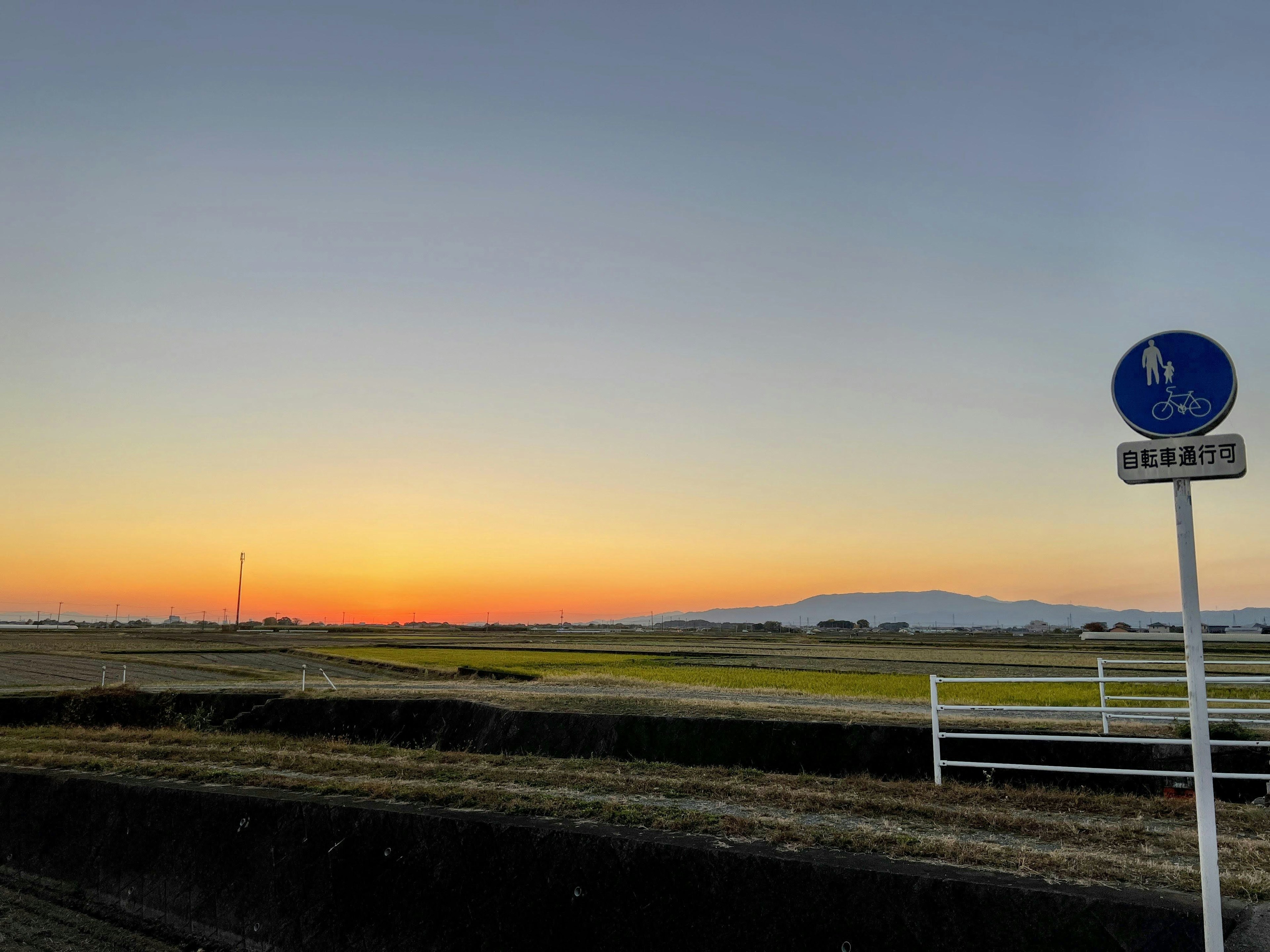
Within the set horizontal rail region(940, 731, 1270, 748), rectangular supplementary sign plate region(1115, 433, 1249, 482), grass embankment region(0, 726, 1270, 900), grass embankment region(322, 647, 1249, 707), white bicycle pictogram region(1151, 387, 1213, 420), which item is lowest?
grass embankment region(322, 647, 1249, 707)

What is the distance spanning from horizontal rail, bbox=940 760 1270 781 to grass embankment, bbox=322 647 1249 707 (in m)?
8.25

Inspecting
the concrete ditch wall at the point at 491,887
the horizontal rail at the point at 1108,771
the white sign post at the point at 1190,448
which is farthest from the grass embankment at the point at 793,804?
the white sign post at the point at 1190,448

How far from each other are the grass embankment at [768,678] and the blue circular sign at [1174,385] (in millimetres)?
15200

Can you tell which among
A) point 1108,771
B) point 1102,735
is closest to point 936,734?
point 1108,771

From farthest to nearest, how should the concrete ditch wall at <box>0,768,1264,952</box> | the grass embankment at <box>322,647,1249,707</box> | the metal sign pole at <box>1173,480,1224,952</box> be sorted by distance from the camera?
the grass embankment at <box>322,647,1249,707</box> → the concrete ditch wall at <box>0,768,1264,952</box> → the metal sign pole at <box>1173,480,1224,952</box>

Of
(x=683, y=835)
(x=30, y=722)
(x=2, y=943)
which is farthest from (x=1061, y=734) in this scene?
(x=30, y=722)

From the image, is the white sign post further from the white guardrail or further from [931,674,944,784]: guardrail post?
[931,674,944,784]: guardrail post

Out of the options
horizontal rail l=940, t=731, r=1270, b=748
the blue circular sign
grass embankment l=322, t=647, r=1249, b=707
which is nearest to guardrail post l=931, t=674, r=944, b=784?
horizontal rail l=940, t=731, r=1270, b=748

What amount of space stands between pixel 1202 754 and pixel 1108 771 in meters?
5.10

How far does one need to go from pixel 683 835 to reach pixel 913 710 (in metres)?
11.7

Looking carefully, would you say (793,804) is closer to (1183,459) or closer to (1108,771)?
(1108,771)

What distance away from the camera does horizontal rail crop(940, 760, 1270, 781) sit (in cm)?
888

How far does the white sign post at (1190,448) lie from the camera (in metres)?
4.38

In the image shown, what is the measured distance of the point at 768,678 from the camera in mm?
32156
